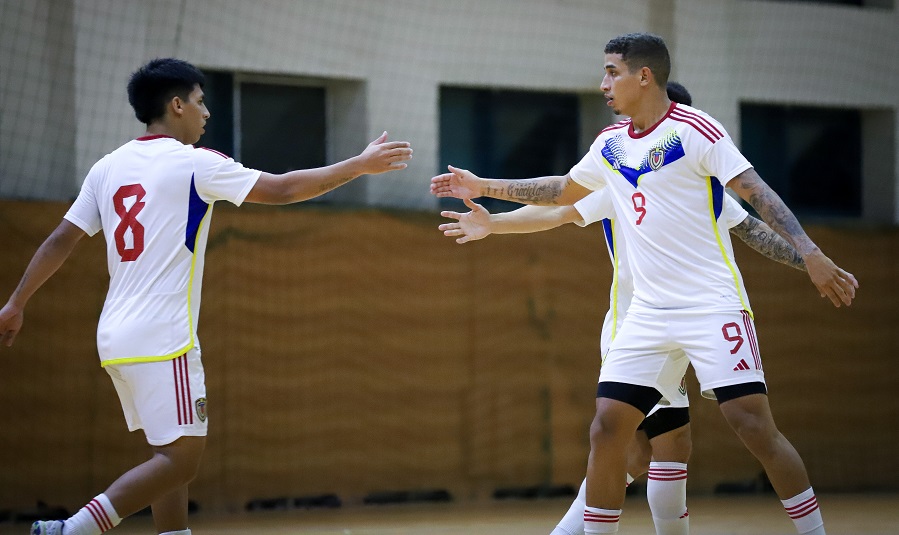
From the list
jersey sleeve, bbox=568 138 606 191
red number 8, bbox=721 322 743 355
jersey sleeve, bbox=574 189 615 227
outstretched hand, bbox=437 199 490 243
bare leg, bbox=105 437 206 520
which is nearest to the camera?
bare leg, bbox=105 437 206 520

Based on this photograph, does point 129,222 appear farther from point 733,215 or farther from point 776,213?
point 733,215

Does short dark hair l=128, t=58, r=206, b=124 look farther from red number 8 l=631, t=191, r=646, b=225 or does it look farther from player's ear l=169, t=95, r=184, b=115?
red number 8 l=631, t=191, r=646, b=225

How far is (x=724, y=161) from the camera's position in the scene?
16.9 ft

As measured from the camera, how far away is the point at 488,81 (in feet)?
39.0

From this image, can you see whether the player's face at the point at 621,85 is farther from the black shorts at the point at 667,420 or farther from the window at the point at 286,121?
the window at the point at 286,121

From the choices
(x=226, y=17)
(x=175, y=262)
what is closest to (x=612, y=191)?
(x=175, y=262)

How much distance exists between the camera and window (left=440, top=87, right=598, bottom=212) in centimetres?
1203

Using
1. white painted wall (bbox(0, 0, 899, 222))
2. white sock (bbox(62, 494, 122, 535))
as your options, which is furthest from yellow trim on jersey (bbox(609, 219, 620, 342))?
white painted wall (bbox(0, 0, 899, 222))

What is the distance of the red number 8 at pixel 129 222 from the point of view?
16.8 feet

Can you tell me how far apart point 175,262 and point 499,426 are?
5.89 m

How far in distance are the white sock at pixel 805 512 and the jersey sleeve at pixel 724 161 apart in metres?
1.32

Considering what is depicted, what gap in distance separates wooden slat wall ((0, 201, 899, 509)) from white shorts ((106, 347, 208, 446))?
447cm

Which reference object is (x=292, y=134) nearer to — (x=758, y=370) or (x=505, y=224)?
(x=505, y=224)

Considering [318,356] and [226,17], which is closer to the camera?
[318,356]
